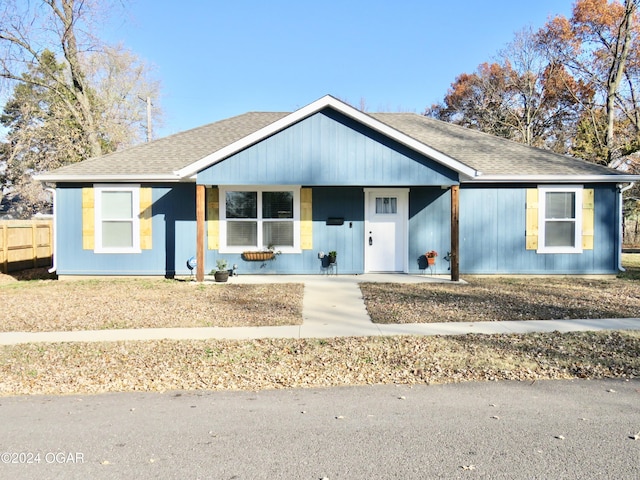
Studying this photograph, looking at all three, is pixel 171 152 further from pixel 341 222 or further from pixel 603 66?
pixel 603 66

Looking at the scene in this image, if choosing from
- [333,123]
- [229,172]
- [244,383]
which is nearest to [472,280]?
[333,123]

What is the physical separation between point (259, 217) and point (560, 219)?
8.32 meters

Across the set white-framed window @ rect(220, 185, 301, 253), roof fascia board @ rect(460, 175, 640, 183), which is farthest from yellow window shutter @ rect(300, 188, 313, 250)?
→ roof fascia board @ rect(460, 175, 640, 183)

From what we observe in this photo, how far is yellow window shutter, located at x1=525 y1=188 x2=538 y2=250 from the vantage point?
12.6 meters

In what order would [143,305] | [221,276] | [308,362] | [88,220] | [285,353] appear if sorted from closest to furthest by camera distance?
[308,362]
[285,353]
[143,305]
[221,276]
[88,220]

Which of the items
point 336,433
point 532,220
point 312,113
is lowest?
point 336,433

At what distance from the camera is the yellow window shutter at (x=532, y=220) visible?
41.3 ft

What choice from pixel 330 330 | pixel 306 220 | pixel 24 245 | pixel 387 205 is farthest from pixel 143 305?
pixel 24 245

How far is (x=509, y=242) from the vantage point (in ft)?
41.7

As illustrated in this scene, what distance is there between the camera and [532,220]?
1263 cm

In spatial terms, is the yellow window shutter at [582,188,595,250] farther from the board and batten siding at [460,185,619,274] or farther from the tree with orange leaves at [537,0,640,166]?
the tree with orange leaves at [537,0,640,166]

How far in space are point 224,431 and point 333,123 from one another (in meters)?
8.84

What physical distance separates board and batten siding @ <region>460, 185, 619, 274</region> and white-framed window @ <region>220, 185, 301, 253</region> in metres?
4.73

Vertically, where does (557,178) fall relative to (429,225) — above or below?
above
